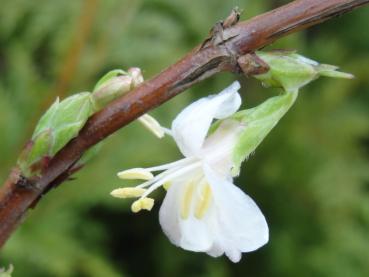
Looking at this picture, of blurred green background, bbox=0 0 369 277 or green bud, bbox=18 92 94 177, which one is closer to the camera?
green bud, bbox=18 92 94 177

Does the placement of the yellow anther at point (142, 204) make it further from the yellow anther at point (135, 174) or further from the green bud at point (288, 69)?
the green bud at point (288, 69)

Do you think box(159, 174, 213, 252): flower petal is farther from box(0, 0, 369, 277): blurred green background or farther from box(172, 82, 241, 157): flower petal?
box(0, 0, 369, 277): blurred green background

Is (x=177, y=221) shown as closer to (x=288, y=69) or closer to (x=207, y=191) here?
(x=207, y=191)

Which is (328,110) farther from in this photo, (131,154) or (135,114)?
(135,114)

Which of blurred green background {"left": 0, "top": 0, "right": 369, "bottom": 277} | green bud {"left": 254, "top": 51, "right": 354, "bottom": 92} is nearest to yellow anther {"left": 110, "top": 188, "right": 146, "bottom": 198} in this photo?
green bud {"left": 254, "top": 51, "right": 354, "bottom": 92}

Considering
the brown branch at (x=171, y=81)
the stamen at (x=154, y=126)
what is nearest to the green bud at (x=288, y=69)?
the brown branch at (x=171, y=81)

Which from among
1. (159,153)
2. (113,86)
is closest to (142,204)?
(113,86)
